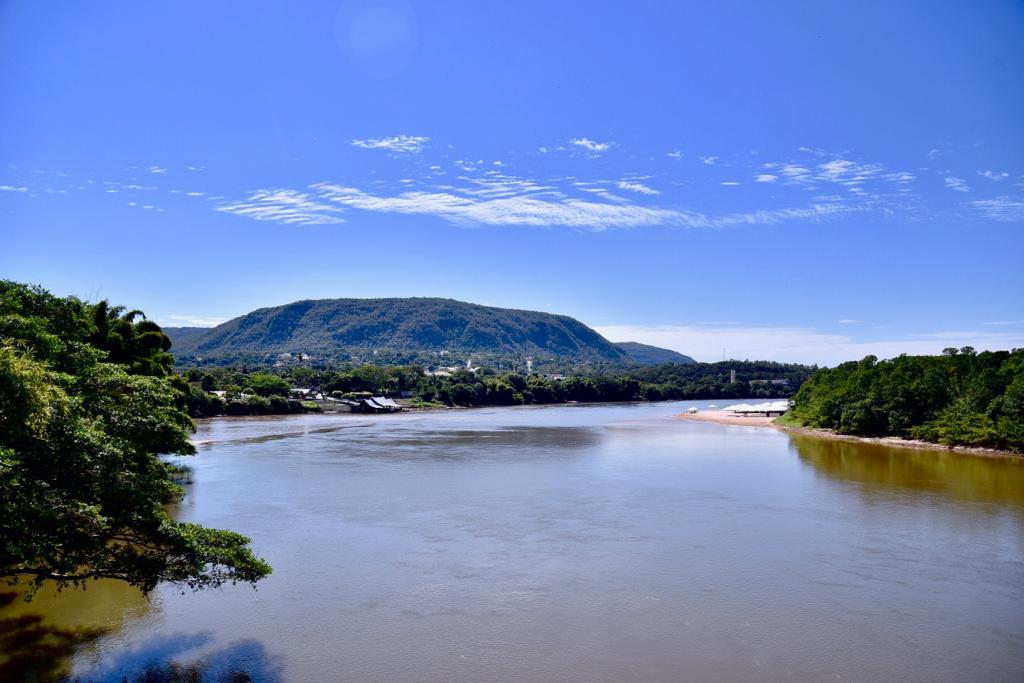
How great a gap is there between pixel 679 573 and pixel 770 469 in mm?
22815

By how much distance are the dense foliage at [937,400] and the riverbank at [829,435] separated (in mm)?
631

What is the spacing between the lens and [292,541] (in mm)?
21062

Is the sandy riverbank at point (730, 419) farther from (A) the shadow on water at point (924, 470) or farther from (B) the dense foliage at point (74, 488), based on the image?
(B) the dense foliage at point (74, 488)

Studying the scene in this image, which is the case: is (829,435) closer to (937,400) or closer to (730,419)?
(937,400)

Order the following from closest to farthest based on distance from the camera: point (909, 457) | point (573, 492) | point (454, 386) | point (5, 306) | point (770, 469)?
point (5, 306) < point (573, 492) < point (770, 469) < point (909, 457) < point (454, 386)

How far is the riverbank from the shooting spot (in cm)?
4469

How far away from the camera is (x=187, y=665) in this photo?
12.4m

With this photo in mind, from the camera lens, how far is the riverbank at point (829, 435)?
147 ft

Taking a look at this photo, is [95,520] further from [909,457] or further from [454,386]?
[454,386]

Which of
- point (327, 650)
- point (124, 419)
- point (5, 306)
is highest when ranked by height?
point (5, 306)

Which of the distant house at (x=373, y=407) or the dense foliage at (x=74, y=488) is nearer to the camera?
the dense foliage at (x=74, y=488)

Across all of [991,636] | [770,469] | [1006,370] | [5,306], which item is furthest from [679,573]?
[1006,370]

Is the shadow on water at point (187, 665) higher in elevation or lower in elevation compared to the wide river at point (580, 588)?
lower

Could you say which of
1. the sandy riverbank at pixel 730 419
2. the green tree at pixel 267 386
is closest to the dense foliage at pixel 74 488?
the sandy riverbank at pixel 730 419
